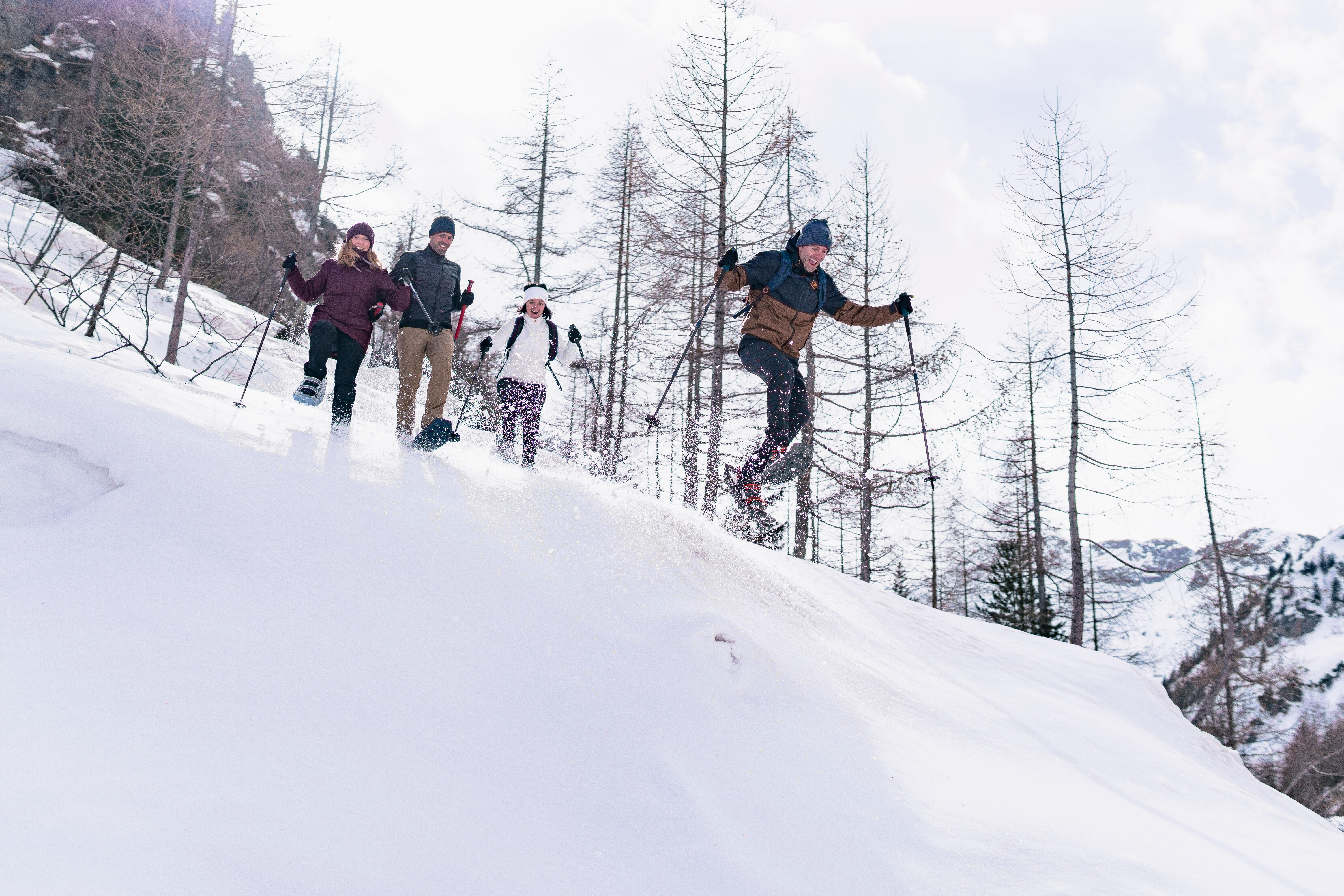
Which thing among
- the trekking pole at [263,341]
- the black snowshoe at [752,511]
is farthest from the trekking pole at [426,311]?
the black snowshoe at [752,511]

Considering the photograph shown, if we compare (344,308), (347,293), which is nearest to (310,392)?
(344,308)

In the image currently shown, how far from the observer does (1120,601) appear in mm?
17438

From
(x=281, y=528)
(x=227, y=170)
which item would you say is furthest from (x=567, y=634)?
(x=227, y=170)

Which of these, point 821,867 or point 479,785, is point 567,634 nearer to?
point 479,785

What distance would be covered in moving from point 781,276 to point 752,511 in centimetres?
195

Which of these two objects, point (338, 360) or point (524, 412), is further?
point (524, 412)

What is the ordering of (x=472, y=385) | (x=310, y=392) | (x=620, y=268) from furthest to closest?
(x=620, y=268) → (x=472, y=385) → (x=310, y=392)

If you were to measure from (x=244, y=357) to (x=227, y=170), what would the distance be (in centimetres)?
337

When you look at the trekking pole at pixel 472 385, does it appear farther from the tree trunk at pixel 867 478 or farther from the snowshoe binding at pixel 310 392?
the tree trunk at pixel 867 478

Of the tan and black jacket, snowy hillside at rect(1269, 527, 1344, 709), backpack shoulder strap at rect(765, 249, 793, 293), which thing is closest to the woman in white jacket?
the tan and black jacket

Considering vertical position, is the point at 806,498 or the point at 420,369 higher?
the point at 420,369

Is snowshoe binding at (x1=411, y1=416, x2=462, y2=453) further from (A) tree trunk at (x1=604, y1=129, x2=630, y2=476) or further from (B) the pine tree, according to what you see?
(B) the pine tree

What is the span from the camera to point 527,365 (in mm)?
6332

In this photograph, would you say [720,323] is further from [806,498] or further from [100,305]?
[100,305]
